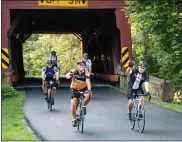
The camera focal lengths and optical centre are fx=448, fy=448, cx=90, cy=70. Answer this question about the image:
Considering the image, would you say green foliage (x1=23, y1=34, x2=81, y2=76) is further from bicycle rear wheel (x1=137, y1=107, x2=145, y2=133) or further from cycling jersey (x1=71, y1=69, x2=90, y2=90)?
cycling jersey (x1=71, y1=69, x2=90, y2=90)

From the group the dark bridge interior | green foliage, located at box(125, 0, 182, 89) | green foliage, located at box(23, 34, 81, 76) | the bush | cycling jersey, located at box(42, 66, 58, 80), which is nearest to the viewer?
cycling jersey, located at box(42, 66, 58, 80)

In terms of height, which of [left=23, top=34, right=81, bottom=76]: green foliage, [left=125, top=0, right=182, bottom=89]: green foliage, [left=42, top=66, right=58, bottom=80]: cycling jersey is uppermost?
[left=125, top=0, right=182, bottom=89]: green foliage

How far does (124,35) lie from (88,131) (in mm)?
11844

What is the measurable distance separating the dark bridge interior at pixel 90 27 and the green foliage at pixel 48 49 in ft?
84.4

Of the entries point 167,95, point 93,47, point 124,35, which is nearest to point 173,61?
point 167,95

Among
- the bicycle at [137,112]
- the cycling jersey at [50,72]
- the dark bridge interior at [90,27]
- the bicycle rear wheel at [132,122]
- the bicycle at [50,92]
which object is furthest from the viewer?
the dark bridge interior at [90,27]

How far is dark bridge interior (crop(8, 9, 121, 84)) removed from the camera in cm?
2326

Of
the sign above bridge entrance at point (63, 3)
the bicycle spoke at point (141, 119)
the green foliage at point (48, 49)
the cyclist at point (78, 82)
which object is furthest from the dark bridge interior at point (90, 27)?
the green foliage at point (48, 49)

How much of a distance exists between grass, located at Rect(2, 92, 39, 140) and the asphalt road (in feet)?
0.75

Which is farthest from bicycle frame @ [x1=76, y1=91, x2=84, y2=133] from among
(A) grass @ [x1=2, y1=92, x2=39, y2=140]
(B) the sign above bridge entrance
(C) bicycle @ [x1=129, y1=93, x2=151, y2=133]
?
(B) the sign above bridge entrance

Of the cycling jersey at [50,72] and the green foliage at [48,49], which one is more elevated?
the cycling jersey at [50,72]

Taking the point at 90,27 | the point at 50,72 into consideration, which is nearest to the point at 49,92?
the point at 50,72

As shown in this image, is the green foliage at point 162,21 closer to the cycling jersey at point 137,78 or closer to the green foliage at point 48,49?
the cycling jersey at point 137,78

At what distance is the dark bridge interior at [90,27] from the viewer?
2326cm
